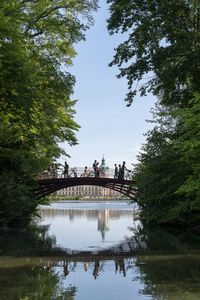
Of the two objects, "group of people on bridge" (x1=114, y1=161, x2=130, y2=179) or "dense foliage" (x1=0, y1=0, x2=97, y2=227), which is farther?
"group of people on bridge" (x1=114, y1=161, x2=130, y2=179)

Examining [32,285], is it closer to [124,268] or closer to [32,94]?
[124,268]

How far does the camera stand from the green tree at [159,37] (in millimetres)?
17547

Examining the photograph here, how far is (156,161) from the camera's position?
868 inches

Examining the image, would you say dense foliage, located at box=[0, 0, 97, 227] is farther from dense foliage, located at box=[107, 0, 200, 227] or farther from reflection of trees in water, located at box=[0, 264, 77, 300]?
reflection of trees in water, located at box=[0, 264, 77, 300]

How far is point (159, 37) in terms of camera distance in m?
18.0

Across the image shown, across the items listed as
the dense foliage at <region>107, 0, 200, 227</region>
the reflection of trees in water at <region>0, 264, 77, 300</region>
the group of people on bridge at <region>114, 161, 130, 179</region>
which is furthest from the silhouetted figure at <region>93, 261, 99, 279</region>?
the group of people on bridge at <region>114, 161, 130, 179</region>

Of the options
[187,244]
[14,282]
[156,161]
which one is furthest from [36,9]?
[14,282]

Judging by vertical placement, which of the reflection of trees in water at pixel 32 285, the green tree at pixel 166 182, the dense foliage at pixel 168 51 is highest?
the dense foliage at pixel 168 51

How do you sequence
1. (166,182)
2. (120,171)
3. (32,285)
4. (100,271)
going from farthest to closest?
1. (120,171)
2. (166,182)
3. (100,271)
4. (32,285)

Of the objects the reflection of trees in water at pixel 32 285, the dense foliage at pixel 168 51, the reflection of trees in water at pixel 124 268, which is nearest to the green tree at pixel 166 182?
the dense foliage at pixel 168 51

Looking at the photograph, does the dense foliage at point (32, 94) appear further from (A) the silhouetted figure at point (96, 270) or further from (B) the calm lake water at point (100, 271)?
(A) the silhouetted figure at point (96, 270)

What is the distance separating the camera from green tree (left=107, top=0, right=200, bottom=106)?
17.5 meters

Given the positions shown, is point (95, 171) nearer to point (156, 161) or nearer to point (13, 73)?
point (156, 161)

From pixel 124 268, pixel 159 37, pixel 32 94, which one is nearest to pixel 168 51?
pixel 159 37
